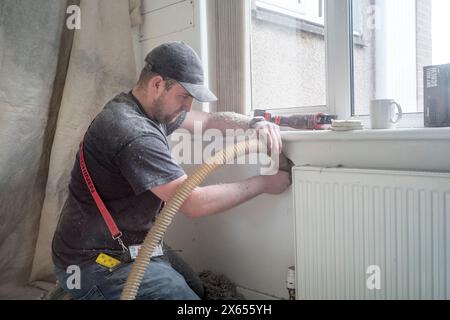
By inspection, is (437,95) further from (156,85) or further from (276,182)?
(156,85)

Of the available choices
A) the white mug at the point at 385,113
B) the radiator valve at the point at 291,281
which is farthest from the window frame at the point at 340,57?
the radiator valve at the point at 291,281

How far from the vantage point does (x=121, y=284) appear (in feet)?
3.90

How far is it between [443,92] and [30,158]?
1.72 m

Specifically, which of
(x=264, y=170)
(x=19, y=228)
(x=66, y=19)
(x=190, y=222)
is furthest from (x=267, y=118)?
(x=19, y=228)

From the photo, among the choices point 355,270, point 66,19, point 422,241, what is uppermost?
point 66,19

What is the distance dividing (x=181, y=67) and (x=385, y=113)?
70 cm

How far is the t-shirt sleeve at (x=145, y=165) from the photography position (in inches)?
43.9

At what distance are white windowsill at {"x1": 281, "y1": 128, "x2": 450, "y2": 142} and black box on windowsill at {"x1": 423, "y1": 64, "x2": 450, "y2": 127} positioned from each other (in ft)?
0.35

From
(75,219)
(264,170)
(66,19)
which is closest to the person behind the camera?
(75,219)

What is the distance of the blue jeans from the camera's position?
118 cm

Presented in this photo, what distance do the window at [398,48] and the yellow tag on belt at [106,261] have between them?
3.49 ft

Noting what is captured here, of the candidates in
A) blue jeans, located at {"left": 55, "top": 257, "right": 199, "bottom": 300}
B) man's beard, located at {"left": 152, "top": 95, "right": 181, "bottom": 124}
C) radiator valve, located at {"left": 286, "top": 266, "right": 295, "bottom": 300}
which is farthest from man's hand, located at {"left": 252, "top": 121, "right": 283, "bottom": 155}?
blue jeans, located at {"left": 55, "top": 257, "right": 199, "bottom": 300}

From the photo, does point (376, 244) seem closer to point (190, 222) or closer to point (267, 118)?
point (267, 118)

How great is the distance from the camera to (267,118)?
60.2 inches
